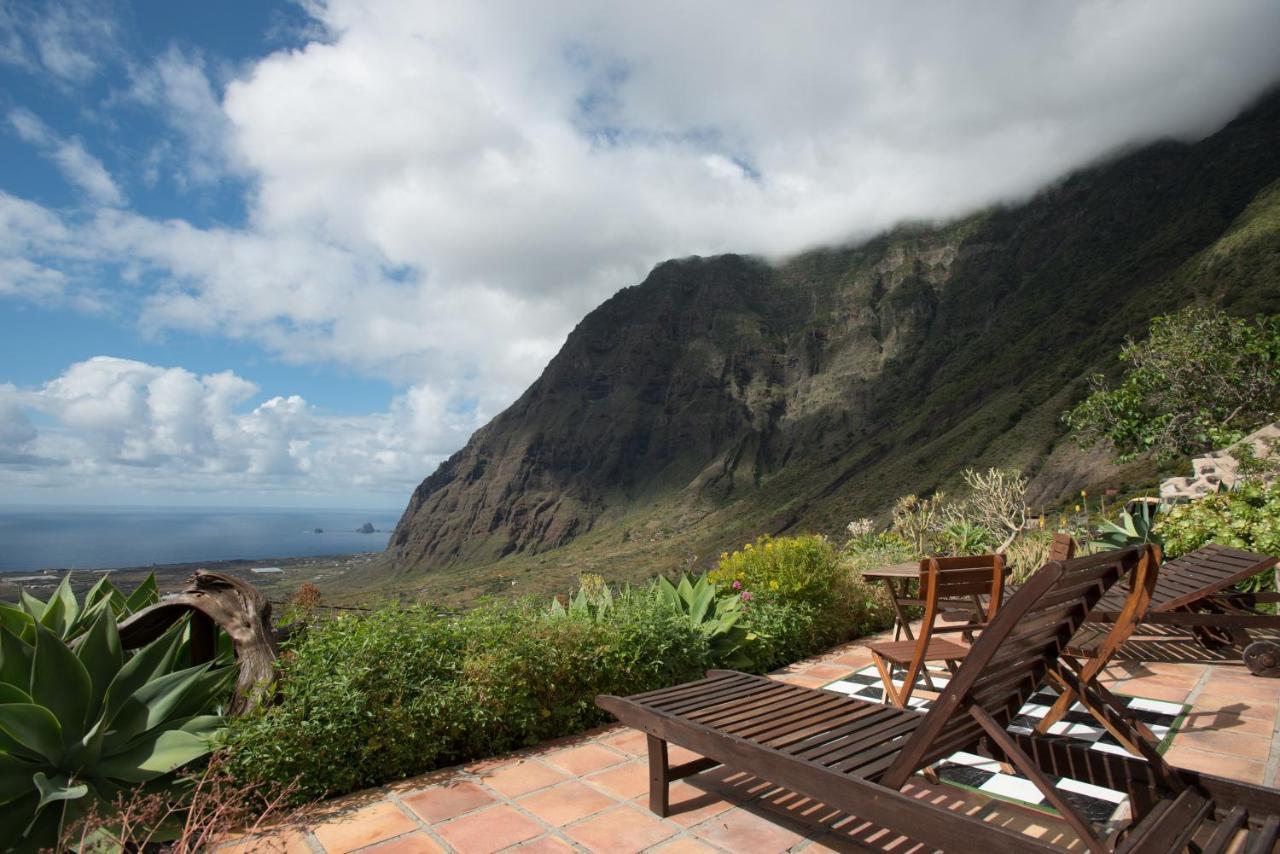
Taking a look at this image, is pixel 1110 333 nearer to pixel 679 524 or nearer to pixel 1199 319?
pixel 1199 319

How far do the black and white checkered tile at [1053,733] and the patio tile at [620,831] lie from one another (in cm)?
106

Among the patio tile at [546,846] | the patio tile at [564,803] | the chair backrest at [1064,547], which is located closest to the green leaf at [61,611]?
the patio tile at [564,803]

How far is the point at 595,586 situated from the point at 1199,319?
15.5m

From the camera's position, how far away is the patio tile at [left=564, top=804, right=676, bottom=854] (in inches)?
94.1

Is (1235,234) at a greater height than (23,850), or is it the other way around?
(1235,234)

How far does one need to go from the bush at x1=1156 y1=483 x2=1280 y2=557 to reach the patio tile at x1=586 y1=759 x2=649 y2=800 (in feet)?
18.9

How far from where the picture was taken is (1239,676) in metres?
4.24

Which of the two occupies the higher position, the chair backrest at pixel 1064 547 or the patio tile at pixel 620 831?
the chair backrest at pixel 1064 547

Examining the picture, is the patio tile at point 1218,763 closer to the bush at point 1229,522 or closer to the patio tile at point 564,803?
the patio tile at point 564,803

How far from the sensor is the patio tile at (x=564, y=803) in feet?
8.67

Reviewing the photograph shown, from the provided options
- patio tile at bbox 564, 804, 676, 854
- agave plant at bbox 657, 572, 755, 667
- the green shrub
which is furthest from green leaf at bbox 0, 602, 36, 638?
the green shrub

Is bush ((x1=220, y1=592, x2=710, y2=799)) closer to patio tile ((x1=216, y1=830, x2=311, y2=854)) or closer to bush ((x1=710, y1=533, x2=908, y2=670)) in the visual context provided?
patio tile ((x1=216, y1=830, x2=311, y2=854))

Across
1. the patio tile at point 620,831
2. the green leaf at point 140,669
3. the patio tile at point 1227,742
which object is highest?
the green leaf at point 140,669

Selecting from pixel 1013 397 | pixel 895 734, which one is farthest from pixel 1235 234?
pixel 895 734
